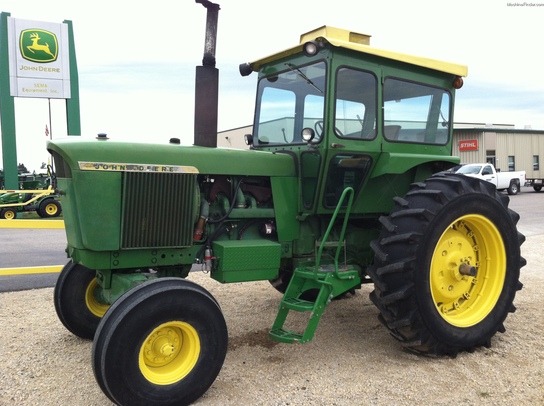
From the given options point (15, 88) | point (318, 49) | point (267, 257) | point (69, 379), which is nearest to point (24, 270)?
point (69, 379)

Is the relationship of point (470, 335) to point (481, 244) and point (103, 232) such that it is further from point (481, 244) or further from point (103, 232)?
point (103, 232)

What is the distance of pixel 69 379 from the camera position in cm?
391

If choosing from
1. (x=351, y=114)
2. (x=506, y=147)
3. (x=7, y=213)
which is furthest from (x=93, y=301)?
(x=506, y=147)

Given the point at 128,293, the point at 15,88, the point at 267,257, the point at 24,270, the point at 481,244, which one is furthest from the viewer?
the point at 15,88

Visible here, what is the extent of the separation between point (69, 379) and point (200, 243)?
140 centimetres

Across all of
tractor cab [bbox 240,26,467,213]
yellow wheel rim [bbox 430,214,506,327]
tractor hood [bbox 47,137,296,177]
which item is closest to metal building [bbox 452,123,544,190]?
tractor cab [bbox 240,26,467,213]

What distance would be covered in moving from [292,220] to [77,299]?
2.07 metres

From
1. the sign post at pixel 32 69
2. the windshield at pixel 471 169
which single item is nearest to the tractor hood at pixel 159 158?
the sign post at pixel 32 69

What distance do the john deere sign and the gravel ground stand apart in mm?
14031

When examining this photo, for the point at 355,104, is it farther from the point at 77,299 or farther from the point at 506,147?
the point at 506,147

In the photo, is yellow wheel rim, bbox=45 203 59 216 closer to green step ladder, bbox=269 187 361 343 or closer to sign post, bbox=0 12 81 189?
sign post, bbox=0 12 81 189

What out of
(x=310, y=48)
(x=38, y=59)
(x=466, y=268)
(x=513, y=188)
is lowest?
(x=513, y=188)

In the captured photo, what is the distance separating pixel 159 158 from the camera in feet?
12.9

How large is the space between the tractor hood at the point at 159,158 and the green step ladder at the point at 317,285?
0.73 meters
